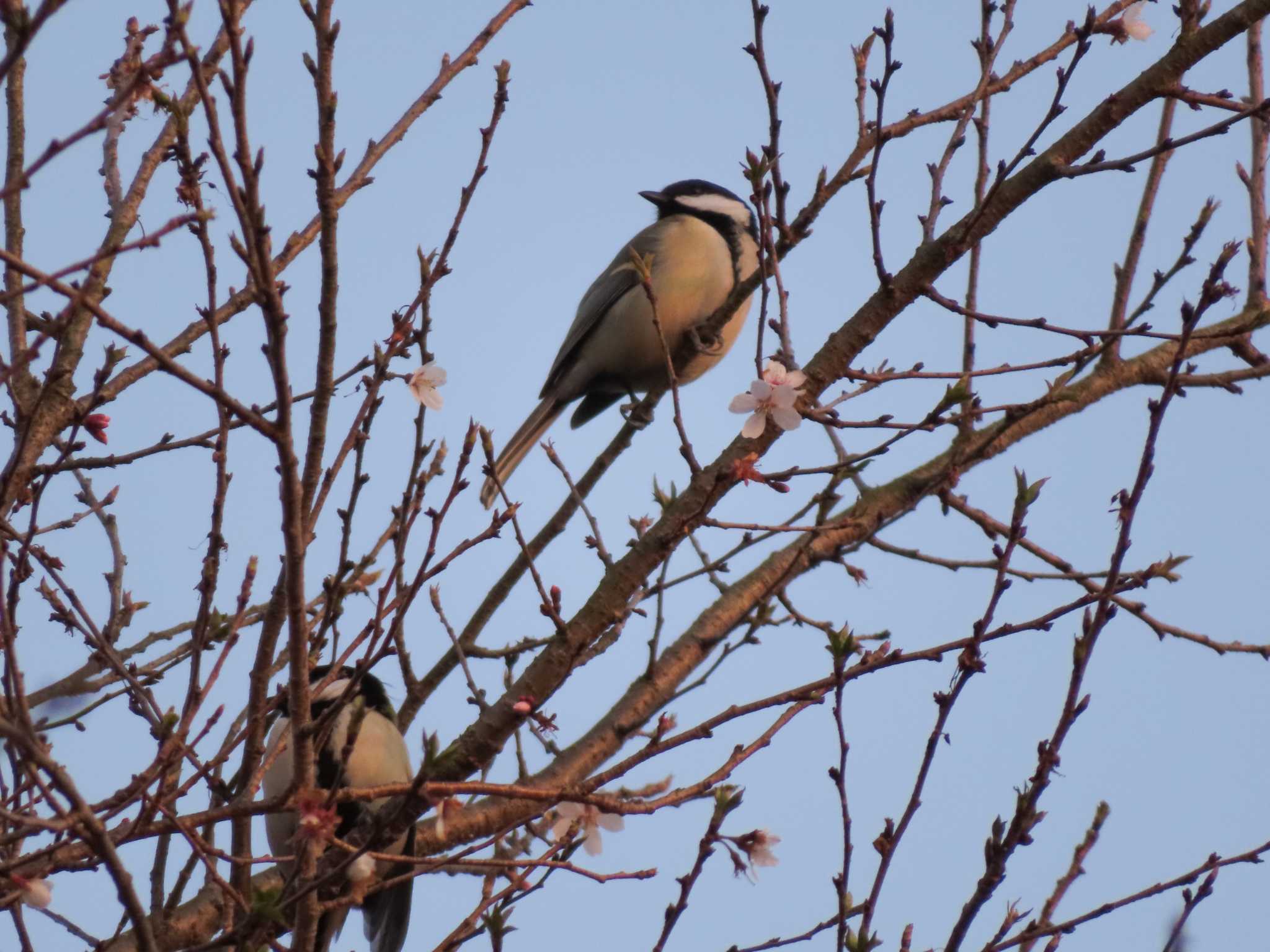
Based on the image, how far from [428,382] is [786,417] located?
79 centimetres

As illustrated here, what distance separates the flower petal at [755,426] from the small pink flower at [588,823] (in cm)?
85

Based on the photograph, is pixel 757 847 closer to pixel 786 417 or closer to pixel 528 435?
pixel 786 417

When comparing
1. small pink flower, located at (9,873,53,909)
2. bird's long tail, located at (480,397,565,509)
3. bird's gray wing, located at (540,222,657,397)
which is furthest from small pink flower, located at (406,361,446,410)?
bird's gray wing, located at (540,222,657,397)

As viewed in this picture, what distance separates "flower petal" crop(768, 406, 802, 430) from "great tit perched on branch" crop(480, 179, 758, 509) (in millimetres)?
3187

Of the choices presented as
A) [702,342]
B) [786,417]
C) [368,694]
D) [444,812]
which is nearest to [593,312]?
[702,342]

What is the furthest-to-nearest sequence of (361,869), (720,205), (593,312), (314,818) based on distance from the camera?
(720,205)
(593,312)
(361,869)
(314,818)

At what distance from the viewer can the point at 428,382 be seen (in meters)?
3.05

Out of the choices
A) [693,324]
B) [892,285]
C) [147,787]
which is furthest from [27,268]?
[693,324]

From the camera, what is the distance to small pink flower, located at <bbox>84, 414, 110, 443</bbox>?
3529 millimetres

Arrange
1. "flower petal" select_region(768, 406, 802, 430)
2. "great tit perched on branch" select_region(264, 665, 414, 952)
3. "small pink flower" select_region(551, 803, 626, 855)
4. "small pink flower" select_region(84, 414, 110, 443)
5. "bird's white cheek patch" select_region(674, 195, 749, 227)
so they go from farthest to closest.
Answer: "bird's white cheek patch" select_region(674, 195, 749, 227) → "great tit perched on branch" select_region(264, 665, 414, 952) → "small pink flower" select_region(84, 414, 110, 443) → "flower petal" select_region(768, 406, 802, 430) → "small pink flower" select_region(551, 803, 626, 855)

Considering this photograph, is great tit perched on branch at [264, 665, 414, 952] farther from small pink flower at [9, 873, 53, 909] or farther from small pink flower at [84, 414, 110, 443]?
small pink flower at [9, 873, 53, 909]

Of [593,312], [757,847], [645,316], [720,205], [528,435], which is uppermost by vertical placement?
[720,205]

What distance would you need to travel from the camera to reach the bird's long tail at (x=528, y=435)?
6.29m

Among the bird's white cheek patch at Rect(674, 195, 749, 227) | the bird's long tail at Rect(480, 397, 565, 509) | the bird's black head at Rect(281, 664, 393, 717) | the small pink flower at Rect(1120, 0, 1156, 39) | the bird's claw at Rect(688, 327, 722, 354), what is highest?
the bird's white cheek patch at Rect(674, 195, 749, 227)
